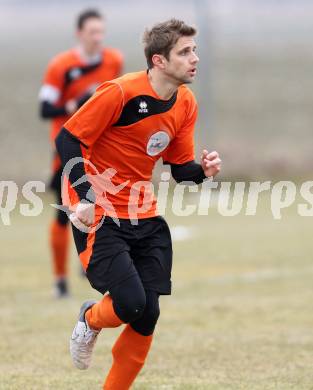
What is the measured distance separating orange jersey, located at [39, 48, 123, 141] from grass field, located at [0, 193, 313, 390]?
1.69 meters

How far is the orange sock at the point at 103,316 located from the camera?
4.73 metres

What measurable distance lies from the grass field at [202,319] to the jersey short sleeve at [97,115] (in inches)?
54.0

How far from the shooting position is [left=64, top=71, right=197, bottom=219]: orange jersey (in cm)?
482

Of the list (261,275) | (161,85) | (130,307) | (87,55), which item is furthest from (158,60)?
(261,275)

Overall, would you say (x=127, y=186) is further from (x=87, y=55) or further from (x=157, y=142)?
(x=87, y=55)

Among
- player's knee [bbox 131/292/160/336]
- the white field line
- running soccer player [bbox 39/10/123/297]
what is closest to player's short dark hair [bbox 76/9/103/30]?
running soccer player [bbox 39/10/123/297]

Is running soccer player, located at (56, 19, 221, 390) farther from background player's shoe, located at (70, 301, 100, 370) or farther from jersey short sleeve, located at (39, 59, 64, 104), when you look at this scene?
jersey short sleeve, located at (39, 59, 64, 104)

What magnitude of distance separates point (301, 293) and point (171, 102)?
392 cm

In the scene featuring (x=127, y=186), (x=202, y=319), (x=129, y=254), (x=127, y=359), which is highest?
(x=127, y=186)

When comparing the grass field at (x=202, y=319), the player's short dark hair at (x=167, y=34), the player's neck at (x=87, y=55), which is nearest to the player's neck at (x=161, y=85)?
the player's short dark hair at (x=167, y=34)

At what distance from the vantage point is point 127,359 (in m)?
4.82

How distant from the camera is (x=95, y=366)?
19.6 ft

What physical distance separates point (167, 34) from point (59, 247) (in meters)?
4.17

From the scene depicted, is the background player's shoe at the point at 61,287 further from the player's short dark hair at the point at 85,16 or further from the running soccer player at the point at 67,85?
the player's short dark hair at the point at 85,16
